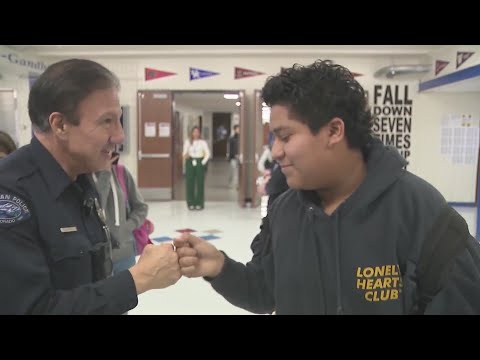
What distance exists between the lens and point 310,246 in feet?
3.76

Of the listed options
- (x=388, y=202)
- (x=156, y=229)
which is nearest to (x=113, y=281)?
(x=388, y=202)

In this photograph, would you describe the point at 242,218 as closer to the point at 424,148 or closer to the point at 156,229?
the point at 156,229

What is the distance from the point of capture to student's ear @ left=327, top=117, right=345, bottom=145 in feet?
3.64

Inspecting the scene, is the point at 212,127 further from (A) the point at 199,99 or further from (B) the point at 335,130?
(B) the point at 335,130

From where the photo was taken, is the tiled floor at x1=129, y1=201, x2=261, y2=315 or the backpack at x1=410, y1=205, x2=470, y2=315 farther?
the tiled floor at x1=129, y1=201, x2=261, y2=315

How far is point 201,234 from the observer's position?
615 centimetres

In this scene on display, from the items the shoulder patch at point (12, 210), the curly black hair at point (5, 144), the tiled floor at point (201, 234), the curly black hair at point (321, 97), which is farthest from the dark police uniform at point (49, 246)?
the tiled floor at point (201, 234)

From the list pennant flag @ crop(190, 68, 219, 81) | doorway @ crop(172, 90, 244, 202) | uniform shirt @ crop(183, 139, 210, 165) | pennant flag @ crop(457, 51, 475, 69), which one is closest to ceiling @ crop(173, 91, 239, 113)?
doorway @ crop(172, 90, 244, 202)

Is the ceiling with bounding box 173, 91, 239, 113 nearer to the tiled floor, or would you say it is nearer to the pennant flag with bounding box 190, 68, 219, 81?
the pennant flag with bounding box 190, 68, 219, 81

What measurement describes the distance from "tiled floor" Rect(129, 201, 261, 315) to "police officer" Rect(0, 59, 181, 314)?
214cm

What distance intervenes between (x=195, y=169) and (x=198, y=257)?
22.6 ft

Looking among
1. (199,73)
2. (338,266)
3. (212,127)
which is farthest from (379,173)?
(212,127)

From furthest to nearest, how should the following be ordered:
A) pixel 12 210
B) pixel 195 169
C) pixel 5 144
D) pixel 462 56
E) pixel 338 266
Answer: pixel 195 169, pixel 462 56, pixel 5 144, pixel 338 266, pixel 12 210
